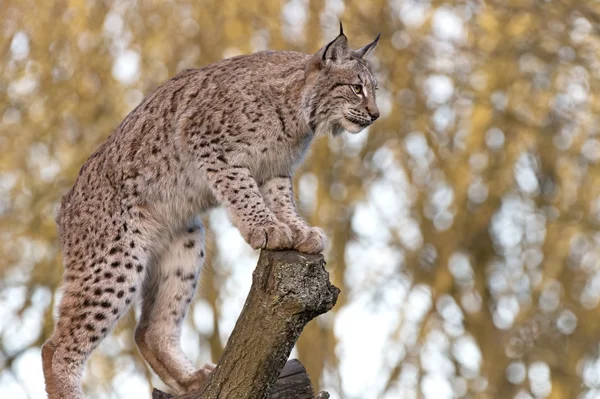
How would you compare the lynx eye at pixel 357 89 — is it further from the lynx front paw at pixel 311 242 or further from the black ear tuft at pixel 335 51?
the lynx front paw at pixel 311 242

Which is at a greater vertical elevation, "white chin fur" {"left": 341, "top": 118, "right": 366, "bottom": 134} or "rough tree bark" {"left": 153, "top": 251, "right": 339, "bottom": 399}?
"white chin fur" {"left": 341, "top": 118, "right": 366, "bottom": 134}

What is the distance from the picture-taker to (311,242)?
6.20m

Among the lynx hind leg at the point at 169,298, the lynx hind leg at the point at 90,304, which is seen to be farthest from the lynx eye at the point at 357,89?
the lynx hind leg at the point at 90,304

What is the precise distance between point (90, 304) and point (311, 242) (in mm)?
1545

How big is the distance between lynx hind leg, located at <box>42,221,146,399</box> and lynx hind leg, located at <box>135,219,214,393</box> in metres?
0.38

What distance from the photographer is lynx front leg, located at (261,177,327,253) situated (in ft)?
20.3

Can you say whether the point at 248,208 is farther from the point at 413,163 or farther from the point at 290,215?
the point at 413,163

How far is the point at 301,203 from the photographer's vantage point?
13.4m

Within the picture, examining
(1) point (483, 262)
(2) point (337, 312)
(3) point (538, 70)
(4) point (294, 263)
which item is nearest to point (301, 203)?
(2) point (337, 312)

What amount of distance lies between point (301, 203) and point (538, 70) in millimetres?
3542

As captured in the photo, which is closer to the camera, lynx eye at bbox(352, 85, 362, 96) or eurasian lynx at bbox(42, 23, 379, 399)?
eurasian lynx at bbox(42, 23, 379, 399)

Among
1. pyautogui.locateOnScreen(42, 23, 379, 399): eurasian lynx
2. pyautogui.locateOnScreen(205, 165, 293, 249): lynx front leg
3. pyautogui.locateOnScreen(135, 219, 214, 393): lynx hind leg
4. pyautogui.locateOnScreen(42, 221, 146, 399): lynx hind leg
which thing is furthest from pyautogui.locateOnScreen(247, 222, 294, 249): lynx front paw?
pyautogui.locateOnScreen(135, 219, 214, 393): lynx hind leg

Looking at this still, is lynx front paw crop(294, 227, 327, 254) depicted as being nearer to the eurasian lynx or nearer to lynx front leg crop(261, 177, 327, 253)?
lynx front leg crop(261, 177, 327, 253)

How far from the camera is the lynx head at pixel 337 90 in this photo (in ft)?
22.9
